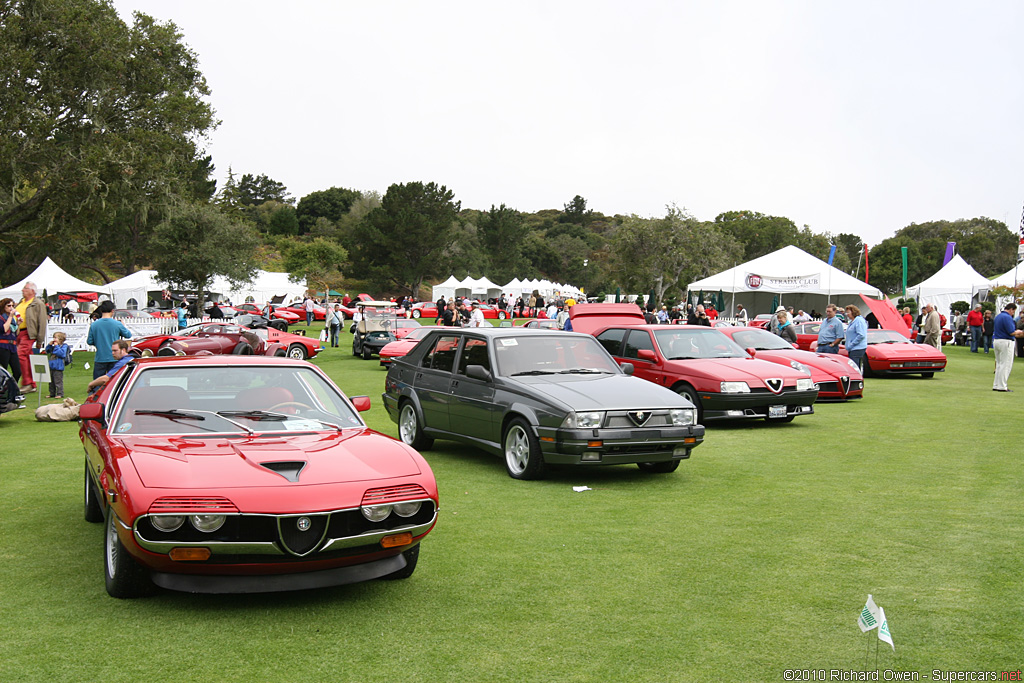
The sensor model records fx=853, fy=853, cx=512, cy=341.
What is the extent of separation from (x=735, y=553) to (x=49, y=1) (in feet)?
85.5

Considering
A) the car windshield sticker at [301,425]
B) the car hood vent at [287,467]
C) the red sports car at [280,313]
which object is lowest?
the car hood vent at [287,467]

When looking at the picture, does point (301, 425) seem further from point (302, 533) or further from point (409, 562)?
point (302, 533)

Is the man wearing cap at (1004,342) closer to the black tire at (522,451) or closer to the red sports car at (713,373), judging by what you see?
the red sports car at (713,373)

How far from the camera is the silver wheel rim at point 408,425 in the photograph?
33.8 ft

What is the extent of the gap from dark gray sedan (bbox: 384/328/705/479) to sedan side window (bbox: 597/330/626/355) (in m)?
4.04

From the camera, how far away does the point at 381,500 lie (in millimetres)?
4508

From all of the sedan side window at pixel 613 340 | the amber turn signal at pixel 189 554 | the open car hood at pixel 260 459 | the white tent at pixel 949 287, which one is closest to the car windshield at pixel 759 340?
the sedan side window at pixel 613 340

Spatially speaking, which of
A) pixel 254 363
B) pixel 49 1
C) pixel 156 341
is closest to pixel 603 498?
pixel 254 363

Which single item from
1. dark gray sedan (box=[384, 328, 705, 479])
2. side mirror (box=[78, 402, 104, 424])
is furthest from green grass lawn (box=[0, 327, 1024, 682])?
side mirror (box=[78, 402, 104, 424])

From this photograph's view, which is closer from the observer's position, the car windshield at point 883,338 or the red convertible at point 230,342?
the car windshield at point 883,338

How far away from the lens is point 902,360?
20.2 m

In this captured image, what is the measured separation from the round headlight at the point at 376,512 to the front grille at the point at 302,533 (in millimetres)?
206

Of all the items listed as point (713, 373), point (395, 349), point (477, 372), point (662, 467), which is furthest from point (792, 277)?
point (477, 372)

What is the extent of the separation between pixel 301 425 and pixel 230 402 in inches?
25.3
